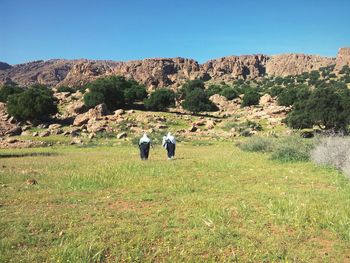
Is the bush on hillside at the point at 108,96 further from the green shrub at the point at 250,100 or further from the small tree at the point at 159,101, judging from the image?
the green shrub at the point at 250,100

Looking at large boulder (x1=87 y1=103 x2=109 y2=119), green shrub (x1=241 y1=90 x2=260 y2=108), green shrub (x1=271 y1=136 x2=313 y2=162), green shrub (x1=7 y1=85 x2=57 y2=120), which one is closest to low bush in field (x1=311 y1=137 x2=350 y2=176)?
green shrub (x1=271 y1=136 x2=313 y2=162)

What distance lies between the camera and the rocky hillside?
436 ft

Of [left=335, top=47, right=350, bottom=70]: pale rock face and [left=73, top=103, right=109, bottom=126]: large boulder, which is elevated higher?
[left=335, top=47, right=350, bottom=70]: pale rock face

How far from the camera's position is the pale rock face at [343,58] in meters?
132

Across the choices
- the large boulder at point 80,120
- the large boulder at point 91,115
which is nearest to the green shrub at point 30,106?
Result: the large boulder at point 91,115

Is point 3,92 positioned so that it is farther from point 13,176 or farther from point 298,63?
point 298,63

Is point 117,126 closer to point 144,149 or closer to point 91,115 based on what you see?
point 91,115

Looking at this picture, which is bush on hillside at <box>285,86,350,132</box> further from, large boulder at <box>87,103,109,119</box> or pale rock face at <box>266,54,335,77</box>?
pale rock face at <box>266,54,335,77</box>

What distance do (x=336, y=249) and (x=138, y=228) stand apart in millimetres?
3896

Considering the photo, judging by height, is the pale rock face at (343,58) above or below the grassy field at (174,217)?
above

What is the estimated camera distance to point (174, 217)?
9.01m

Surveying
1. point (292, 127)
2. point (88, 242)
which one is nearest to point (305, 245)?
point (88, 242)

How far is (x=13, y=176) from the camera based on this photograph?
14.6 meters

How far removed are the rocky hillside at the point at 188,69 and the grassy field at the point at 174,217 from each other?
108m
